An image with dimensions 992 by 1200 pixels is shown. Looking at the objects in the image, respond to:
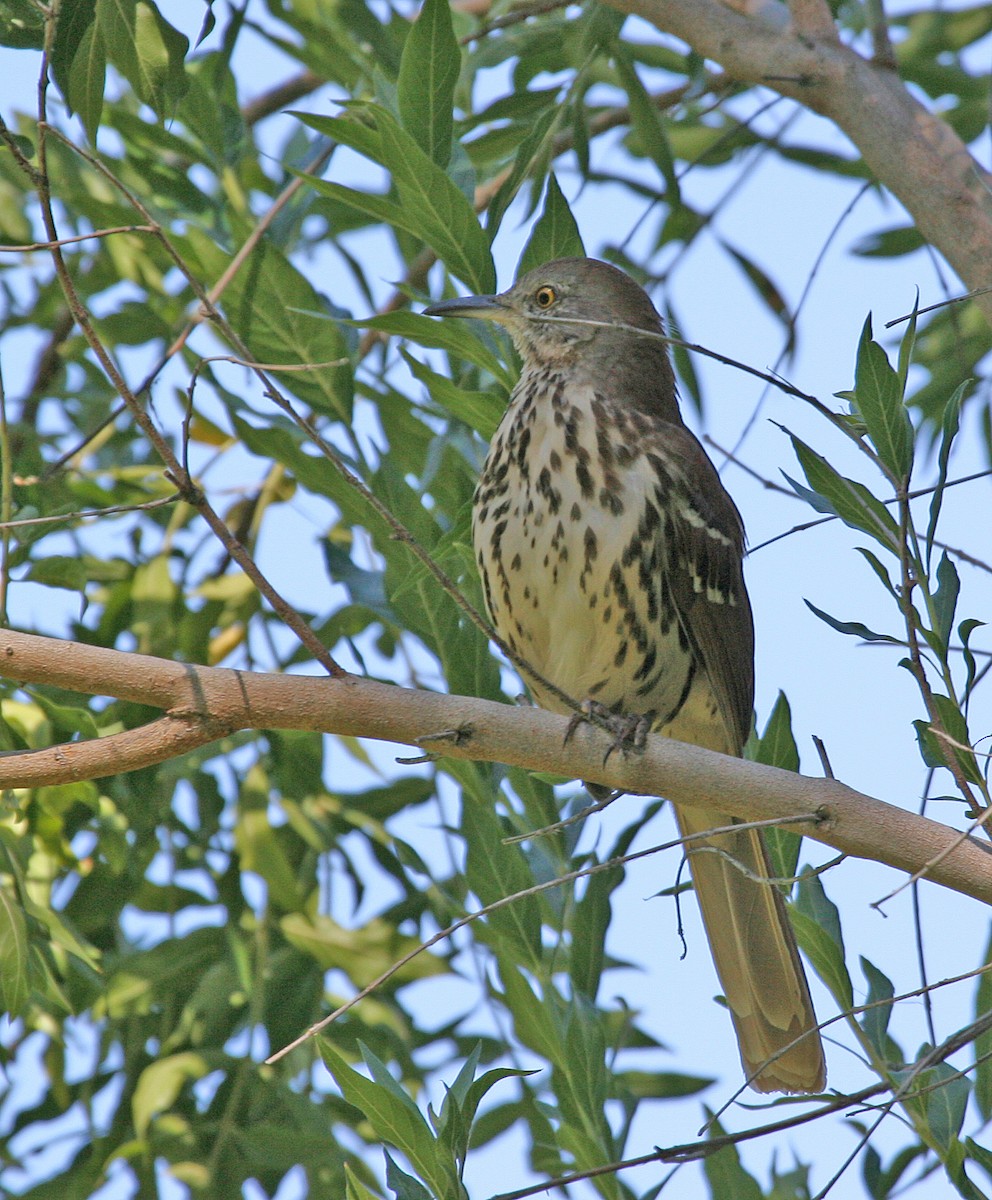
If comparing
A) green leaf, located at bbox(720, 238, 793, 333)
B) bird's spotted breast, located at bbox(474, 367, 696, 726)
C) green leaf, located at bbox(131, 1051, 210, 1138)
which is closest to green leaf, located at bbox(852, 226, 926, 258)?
green leaf, located at bbox(720, 238, 793, 333)

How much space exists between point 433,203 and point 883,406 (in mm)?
1163

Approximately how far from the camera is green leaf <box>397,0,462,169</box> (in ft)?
10.4

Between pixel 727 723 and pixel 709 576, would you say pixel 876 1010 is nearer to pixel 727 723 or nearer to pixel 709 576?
pixel 727 723

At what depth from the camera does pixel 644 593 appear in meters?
3.46

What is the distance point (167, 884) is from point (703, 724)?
1.31 meters

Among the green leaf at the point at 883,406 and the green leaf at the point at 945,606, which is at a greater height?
the green leaf at the point at 883,406

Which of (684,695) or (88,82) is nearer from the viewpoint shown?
(88,82)

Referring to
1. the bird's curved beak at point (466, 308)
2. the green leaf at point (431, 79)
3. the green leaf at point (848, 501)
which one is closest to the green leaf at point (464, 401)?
the bird's curved beak at point (466, 308)

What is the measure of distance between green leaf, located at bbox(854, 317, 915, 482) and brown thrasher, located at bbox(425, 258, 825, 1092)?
960 mm

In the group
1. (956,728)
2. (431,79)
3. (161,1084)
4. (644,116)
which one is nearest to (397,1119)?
(161,1084)

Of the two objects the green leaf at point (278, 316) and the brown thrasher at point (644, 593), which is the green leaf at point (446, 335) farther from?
the green leaf at point (278, 316)

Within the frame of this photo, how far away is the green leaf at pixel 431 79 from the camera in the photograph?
318 cm

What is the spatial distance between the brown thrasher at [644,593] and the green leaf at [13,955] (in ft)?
4.10

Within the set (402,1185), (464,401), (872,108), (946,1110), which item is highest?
(872,108)
